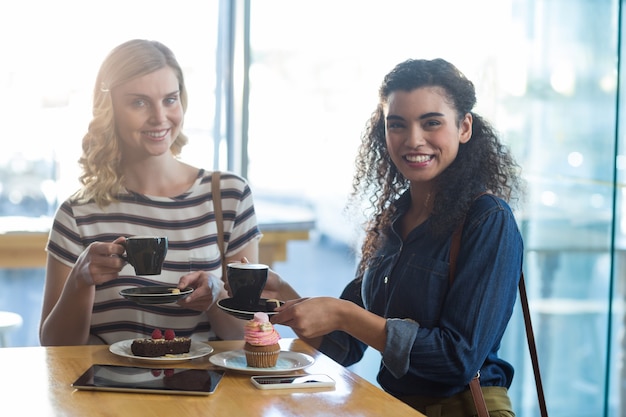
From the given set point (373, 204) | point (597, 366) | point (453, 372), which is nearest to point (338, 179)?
point (597, 366)

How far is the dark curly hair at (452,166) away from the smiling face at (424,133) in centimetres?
2

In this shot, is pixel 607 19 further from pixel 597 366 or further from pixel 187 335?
pixel 187 335

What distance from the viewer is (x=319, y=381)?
5.25ft

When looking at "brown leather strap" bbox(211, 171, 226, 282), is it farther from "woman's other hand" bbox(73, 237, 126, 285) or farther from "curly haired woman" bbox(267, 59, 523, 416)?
"woman's other hand" bbox(73, 237, 126, 285)

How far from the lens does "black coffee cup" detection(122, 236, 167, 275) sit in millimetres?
1785

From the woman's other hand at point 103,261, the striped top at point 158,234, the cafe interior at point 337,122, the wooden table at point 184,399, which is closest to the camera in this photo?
the wooden table at point 184,399

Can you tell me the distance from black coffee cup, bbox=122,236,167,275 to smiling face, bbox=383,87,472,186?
0.58 meters

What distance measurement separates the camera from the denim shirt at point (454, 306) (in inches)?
67.9

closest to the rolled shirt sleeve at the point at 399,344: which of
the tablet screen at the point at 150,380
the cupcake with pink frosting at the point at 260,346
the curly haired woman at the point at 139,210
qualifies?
the cupcake with pink frosting at the point at 260,346

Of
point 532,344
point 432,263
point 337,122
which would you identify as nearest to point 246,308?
point 432,263

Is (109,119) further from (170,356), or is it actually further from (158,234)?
(170,356)

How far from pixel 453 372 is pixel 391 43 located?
2.33 meters

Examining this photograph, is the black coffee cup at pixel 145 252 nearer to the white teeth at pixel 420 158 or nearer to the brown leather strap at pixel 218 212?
the brown leather strap at pixel 218 212

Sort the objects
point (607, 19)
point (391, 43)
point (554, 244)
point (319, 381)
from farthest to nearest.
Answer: point (391, 43)
point (554, 244)
point (607, 19)
point (319, 381)
